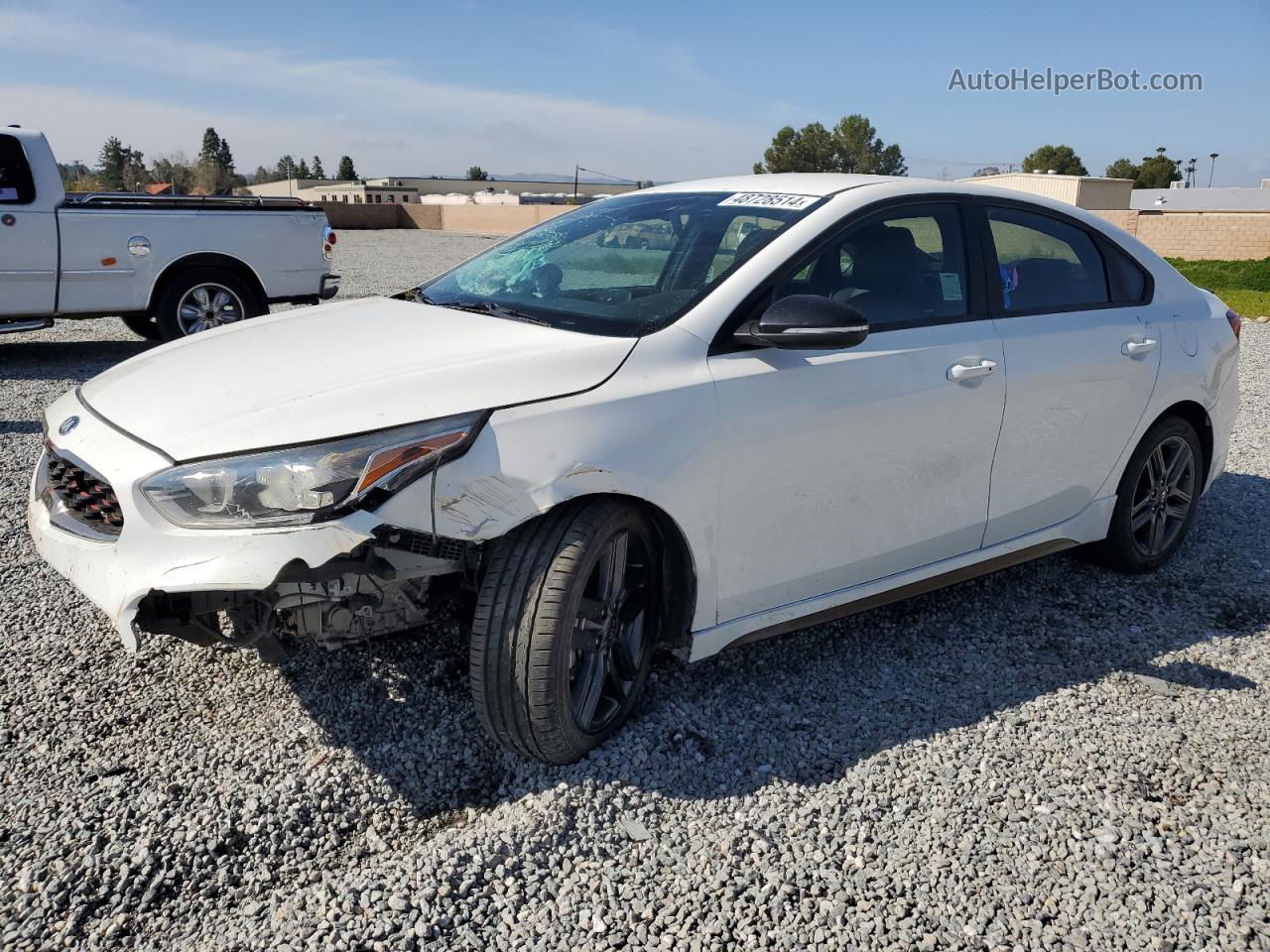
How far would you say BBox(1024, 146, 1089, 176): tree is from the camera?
3885 inches

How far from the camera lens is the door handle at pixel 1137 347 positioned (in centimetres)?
428

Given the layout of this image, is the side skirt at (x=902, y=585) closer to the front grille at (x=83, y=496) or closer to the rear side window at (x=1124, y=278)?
the rear side window at (x=1124, y=278)

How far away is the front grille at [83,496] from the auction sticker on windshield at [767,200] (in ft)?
7.41

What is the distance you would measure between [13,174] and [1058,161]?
10430 centimetres

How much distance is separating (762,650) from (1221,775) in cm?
154

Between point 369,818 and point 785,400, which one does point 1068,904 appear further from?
point 369,818

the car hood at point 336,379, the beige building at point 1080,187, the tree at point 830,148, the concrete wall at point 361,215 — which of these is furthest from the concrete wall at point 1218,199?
the car hood at point 336,379

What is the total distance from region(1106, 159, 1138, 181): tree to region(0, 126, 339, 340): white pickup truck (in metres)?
106

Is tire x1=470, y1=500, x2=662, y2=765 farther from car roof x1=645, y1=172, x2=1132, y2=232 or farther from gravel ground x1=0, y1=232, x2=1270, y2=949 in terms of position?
car roof x1=645, y1=172, x2=1132, y2=232

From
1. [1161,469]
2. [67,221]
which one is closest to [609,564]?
[1161,469]

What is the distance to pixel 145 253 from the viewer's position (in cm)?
945

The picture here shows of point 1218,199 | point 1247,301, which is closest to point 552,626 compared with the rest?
point 1247,301

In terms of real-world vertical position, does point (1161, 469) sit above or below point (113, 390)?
below

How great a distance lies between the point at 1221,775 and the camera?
3203 millimetres
